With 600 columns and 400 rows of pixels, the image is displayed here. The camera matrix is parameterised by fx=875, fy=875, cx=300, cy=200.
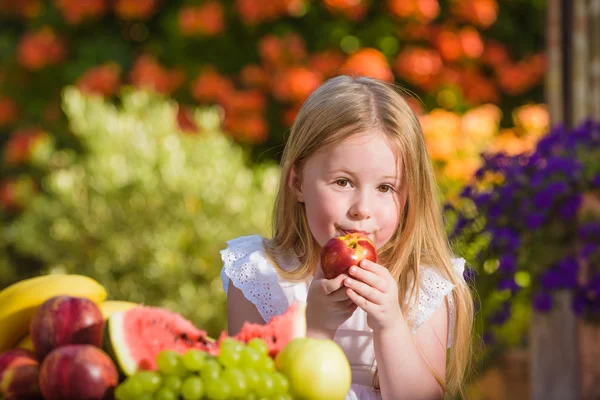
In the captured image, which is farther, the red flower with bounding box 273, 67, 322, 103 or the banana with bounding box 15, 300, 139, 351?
the red flower with bounding box 273, 67, 322, 103

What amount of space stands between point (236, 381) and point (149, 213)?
454cm

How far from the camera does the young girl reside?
2.08m

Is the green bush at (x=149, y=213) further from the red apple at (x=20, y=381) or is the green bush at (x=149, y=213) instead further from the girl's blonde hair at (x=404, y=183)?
the red apple at (x=20, y=381)

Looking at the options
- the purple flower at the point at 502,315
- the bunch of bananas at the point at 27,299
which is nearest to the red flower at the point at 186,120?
the purple flower at the point at 502,315

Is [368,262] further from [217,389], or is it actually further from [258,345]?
[217,389]

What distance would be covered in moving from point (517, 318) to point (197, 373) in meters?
5.23

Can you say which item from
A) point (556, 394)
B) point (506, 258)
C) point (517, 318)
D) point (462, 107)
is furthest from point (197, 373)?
point (462, 107)

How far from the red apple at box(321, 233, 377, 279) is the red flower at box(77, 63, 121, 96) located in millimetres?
5188

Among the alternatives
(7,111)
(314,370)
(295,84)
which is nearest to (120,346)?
(314,370)

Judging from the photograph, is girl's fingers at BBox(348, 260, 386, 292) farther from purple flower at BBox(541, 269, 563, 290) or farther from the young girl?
purple flower at BBox(541, 269, 563, 290)

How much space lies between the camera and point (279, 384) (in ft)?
5.18

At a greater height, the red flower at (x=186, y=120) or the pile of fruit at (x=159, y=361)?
the pile of fruit at (x=159, y=361)

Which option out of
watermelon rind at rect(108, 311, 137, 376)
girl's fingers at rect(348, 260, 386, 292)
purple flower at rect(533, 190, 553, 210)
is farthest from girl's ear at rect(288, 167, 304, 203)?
purple flower at rect(533, 190, 553, 210)

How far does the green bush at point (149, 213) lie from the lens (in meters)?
5.86
